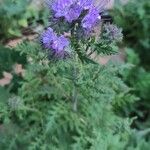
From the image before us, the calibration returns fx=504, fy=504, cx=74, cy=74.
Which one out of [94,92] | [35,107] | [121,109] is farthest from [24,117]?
[121,109]

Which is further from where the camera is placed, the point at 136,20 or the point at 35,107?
the point at 136,20

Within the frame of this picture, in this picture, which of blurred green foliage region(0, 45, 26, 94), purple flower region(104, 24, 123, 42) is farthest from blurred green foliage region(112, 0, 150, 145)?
purple flower region(104, 24, 123, 42)

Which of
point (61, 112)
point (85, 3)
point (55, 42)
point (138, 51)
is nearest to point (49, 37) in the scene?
point (55, 42)

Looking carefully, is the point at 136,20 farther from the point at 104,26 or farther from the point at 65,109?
the point at 104,26

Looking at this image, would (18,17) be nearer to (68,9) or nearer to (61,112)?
(61,112)

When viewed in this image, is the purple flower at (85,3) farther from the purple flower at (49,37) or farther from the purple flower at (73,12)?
the purple flower at (49,37)

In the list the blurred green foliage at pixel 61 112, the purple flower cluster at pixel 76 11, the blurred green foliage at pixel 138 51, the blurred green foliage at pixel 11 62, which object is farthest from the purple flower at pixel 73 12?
the blurred green foliage at pixel 138 51

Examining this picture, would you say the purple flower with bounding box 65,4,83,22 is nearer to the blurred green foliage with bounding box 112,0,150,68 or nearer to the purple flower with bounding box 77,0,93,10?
the purple flower with bounding box 77,0,93,10
